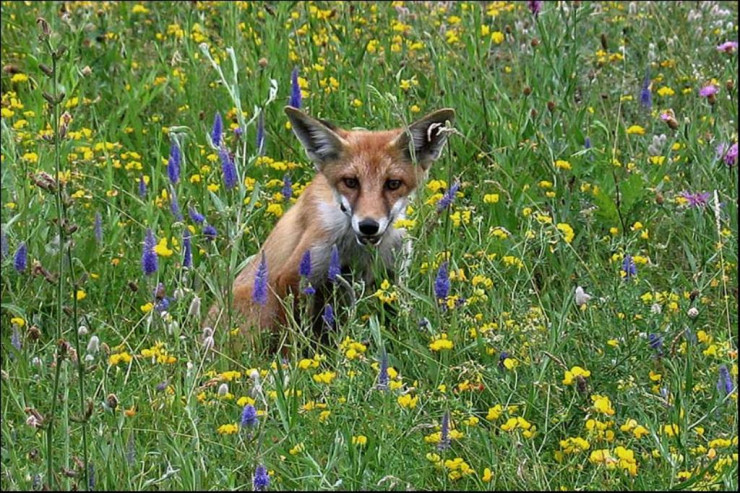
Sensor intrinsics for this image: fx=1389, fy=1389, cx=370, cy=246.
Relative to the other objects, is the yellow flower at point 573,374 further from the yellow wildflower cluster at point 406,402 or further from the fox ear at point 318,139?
the fox ear at point 318,139

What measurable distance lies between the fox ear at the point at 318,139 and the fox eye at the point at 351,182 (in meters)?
0.12

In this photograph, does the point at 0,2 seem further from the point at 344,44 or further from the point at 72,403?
the point at 72,403

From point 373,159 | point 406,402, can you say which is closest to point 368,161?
point 373,159

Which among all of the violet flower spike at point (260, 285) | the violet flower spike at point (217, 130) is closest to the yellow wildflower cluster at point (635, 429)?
the violet flower spike at point (260, 285)

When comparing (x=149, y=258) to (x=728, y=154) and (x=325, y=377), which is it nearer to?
(x=325, y=377)

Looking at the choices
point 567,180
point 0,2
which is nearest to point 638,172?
point 567,180

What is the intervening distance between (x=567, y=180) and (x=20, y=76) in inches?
124

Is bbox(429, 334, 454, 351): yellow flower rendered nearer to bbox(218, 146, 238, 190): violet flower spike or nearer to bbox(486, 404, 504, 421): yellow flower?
bbox(486, 404, 504, 421): yellow flower

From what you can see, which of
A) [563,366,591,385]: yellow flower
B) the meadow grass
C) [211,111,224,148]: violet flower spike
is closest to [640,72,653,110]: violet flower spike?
the meadow grass

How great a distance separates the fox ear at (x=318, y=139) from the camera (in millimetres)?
6242

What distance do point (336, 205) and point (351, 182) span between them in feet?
0.45

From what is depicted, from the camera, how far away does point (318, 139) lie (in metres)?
6.34

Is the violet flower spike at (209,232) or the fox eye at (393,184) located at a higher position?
the violet flower spike at (209,232)

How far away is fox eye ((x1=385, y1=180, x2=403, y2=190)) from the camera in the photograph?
6.29 m
